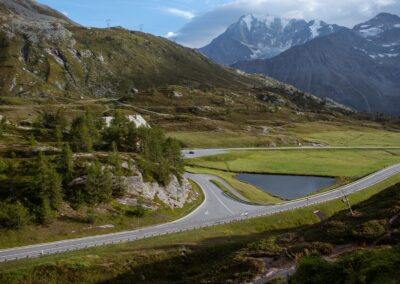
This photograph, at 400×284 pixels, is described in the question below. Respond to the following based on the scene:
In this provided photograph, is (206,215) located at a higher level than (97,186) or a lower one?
lower

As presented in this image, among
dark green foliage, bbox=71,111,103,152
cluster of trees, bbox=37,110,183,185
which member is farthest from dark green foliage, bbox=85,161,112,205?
dark green foliage, bbox=71,111,103,152

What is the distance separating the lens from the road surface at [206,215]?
2618 inches

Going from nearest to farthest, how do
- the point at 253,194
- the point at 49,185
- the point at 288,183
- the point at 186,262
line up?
the point at 186,262 < the point at 49,185 < the point at 253,194 < the point at 288,183

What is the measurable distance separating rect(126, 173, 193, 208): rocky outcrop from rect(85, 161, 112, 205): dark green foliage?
7.70m

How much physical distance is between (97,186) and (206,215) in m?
24.2

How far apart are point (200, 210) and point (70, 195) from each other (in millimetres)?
29511

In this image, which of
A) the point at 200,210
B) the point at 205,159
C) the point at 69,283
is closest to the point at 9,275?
the point at 69,283

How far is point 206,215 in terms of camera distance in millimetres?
93188

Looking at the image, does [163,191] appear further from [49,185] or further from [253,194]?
[49,185]

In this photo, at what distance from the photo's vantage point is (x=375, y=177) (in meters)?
Answer: 136

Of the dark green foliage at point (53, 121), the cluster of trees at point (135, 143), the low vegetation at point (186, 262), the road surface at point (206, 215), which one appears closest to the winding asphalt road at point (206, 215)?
the road surface at point (206, 215)

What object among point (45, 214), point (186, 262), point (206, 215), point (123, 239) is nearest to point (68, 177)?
point (45, 214)

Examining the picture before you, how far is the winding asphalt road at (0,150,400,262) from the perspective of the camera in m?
66.5

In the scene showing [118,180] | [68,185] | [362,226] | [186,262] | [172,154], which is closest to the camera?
[362,226]
